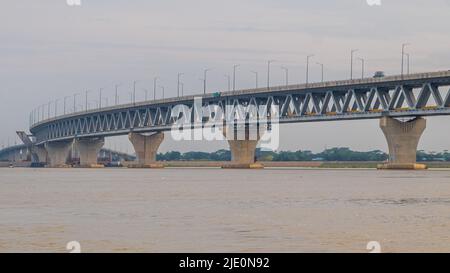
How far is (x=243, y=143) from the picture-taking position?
6570 inches

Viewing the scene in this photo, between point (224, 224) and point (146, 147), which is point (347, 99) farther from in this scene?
point (224, 224)

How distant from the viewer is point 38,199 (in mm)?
56688

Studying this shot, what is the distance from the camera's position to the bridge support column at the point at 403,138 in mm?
133625

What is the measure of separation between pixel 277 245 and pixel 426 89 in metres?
106

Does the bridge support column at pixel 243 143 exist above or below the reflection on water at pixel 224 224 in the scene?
above

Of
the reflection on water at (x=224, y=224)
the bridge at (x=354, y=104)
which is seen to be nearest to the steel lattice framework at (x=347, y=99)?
the bridge at (x=354, y=104)

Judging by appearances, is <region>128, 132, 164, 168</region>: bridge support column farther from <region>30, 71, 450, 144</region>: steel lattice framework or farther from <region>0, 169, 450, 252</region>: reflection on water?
<region>0, 169, 450, 252</region>: reflection on water

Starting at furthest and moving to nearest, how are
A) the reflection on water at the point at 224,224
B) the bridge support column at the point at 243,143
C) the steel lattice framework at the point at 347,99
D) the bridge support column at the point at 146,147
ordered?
the bridge support column at the point at 146,147 < the bridge support column at the point at 243,143 < the steel lattice framework at the point at 347,99 < the reflection on water at the point at 224,224

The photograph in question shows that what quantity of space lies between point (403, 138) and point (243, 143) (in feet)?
126

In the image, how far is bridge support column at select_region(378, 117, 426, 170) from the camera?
134 metres

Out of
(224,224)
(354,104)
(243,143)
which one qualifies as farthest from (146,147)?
(224,224)

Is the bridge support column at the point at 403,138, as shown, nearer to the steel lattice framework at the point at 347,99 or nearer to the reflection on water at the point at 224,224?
the steel lattice framework at the point at 347,99

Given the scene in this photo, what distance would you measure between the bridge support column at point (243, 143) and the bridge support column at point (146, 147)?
97.5ft
